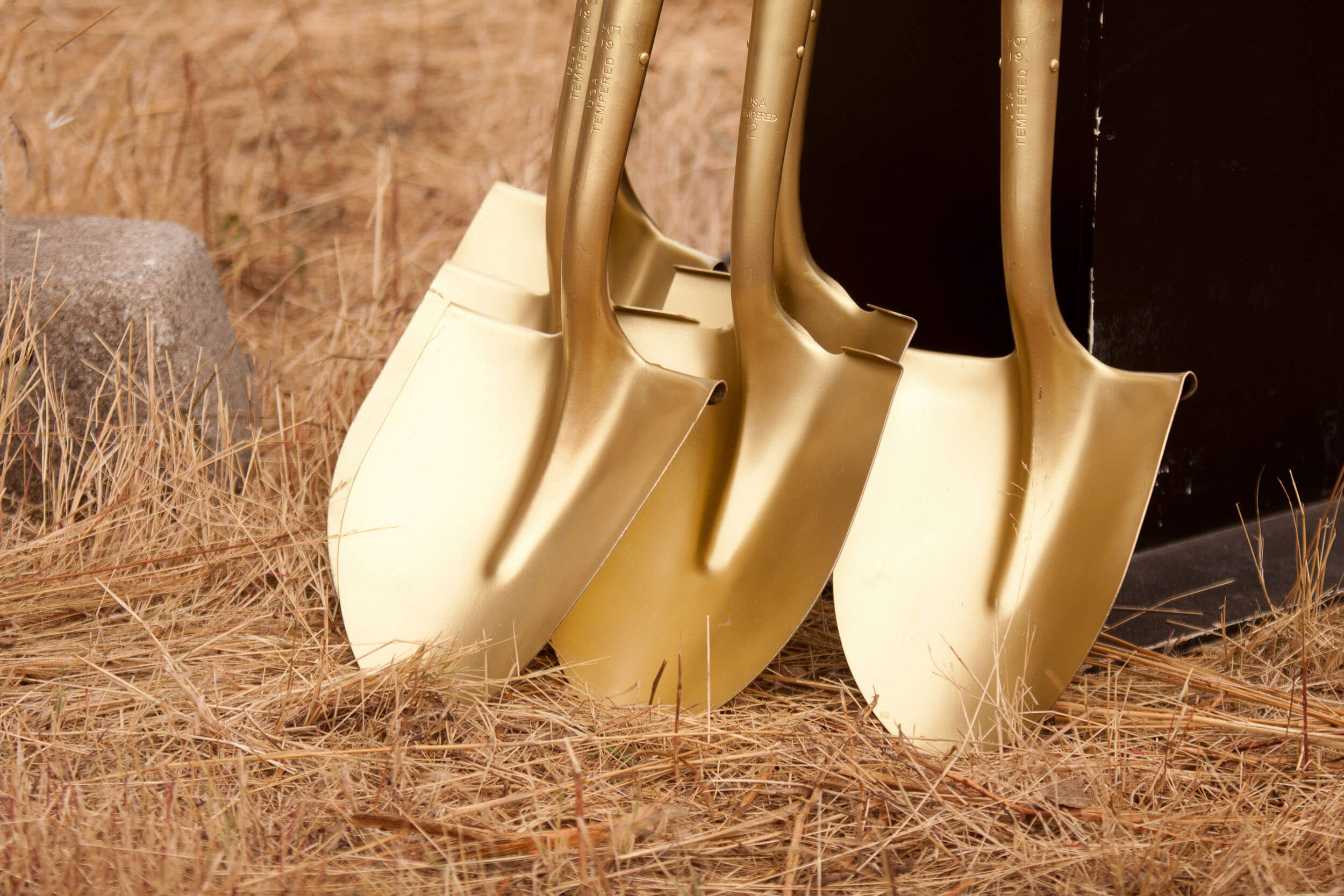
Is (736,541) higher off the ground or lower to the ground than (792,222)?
lower

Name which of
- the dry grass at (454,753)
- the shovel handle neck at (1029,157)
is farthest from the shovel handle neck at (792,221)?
the dry grass at (454,753)

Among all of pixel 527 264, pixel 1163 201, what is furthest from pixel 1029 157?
pixel 527 264

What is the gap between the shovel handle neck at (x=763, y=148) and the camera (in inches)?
40.7

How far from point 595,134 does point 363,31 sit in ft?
6.38

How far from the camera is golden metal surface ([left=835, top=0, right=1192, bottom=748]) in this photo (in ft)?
3.25

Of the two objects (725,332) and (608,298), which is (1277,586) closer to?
(725,332)

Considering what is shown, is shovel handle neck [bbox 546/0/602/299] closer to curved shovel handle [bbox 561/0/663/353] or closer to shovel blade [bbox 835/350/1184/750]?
curved shovel handle [bbox 561/0/663/353]

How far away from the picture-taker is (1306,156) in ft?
3.98

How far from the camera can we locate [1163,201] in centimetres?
114

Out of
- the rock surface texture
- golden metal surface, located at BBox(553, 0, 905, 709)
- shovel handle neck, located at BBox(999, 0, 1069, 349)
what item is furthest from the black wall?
the rock surface texture

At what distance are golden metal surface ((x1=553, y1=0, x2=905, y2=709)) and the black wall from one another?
0.67 ft

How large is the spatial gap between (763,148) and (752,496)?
0.32 metres

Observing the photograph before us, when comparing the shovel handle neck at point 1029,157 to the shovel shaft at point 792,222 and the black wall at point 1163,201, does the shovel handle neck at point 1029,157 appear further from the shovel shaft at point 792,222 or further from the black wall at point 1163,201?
the shovel shaft at point 792,222

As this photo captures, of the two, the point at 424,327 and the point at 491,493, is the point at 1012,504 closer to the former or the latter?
the point at 491,493
